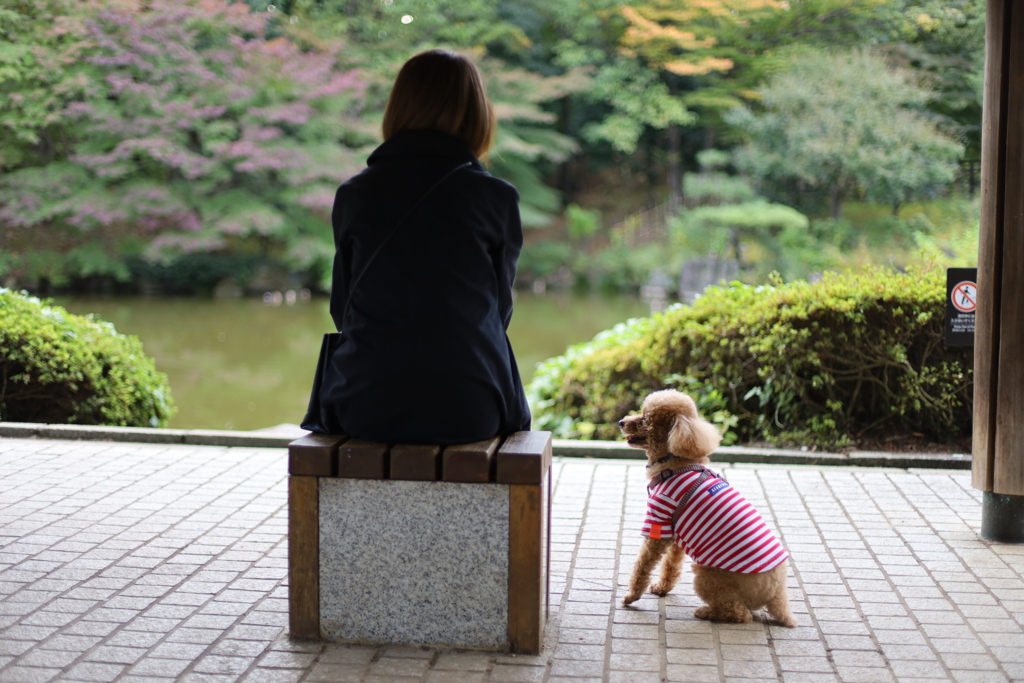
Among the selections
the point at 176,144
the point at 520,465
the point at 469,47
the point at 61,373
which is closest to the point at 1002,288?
the point at 520,465

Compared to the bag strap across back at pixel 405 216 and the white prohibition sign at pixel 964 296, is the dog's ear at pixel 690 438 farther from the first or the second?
the white prohibition sign at pixel 964 296

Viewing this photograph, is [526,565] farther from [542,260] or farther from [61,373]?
[542,260]

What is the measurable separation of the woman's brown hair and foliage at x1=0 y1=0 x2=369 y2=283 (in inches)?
509

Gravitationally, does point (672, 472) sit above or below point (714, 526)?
above

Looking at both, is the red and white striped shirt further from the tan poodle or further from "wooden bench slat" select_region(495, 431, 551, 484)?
"wooden bench slat" select_region(495, 431, 551, 484)

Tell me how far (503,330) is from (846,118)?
16468 millimetres

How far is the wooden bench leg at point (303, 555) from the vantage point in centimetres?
268


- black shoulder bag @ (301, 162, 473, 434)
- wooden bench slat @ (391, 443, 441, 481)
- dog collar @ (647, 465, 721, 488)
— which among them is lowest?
dog collar @ (647, 465, 721, 488)

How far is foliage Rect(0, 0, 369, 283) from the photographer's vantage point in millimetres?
15320

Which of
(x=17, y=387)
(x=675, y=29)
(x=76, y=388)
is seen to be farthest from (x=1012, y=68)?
(x=675, y=29)

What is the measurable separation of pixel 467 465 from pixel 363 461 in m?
0.31

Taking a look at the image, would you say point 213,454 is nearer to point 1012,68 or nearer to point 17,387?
point 17,387

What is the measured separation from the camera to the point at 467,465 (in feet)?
8.43

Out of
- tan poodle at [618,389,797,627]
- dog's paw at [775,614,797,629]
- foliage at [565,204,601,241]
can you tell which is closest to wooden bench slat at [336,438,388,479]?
tan poodle at [618,389,797,627]
